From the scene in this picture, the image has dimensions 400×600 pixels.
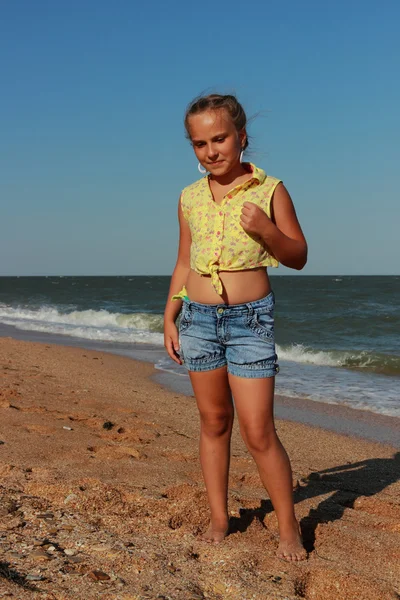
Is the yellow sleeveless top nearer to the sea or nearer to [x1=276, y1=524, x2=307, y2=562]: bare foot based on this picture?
[x1=276, y1=524, x2=307, y2=562]: bare foot

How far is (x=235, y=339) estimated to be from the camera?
8.98 feet

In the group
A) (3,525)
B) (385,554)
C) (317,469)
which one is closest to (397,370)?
(317,469)

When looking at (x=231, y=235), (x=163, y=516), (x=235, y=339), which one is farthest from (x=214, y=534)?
(x=231, y=235)

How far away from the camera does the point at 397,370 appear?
11008 millimetres

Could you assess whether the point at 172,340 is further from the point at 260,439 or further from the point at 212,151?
the point at 212,151

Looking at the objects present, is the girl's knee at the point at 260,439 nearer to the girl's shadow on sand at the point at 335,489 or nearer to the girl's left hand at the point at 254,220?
the girl's shadow on sand at the point at 335,489

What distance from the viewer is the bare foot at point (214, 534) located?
2832 mm

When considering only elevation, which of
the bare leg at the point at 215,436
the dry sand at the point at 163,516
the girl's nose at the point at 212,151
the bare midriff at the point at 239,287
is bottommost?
the dry sand at the point at 163,516

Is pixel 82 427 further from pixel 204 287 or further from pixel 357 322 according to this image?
pixel 357 322

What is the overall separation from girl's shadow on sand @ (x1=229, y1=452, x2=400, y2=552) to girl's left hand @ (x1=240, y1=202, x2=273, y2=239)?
4.54 ft

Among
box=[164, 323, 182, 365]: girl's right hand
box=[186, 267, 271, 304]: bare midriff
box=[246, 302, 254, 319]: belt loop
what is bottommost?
box=[164, 323, 182, 365]: girl's right hand

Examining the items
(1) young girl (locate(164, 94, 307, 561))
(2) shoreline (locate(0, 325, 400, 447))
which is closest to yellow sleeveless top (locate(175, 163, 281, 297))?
(1) young girl (locate(164, 94, 307, 561))

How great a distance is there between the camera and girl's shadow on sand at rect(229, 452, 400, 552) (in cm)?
315

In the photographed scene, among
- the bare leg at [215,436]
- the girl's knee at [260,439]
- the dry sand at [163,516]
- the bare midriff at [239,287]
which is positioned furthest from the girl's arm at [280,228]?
the dry sand at [163,516]
